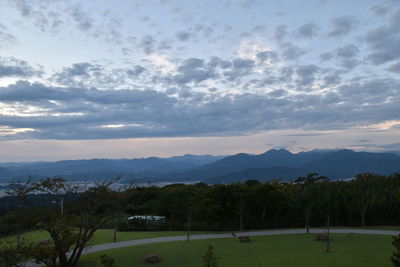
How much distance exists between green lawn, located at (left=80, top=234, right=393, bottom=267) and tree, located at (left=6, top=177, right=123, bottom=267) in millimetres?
1732

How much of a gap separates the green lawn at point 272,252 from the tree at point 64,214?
1.73m

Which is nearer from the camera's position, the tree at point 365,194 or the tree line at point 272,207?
the tree line at point 272,207

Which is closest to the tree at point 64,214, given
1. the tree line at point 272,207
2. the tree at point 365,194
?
the tree line at point 272,207

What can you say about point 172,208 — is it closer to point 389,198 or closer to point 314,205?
point 314,205

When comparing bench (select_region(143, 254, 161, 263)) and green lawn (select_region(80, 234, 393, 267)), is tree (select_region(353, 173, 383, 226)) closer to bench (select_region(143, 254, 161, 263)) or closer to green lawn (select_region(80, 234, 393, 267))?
green lawn (select_region(80, 234, 393, 267))

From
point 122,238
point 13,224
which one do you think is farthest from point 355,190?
point 13,224

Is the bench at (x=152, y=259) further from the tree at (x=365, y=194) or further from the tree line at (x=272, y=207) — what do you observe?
the tree at (x=365, y=194)

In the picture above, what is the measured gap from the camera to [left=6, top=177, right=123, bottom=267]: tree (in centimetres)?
1523

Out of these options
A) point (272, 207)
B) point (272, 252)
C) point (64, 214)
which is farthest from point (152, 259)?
point (272, 207)

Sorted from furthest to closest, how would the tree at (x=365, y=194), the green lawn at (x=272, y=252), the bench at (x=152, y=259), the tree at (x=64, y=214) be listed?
1. the tree at (x=365, y=194)
2. the bench at (x=152, y=259)
3. the green lawn at (x=272, y=252)
4. the tree at (x=64, y=214)

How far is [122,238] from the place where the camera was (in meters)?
23.9

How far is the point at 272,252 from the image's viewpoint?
17438 mm

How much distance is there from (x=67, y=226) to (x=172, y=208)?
54.1 ft

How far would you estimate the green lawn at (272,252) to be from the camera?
1537cm
